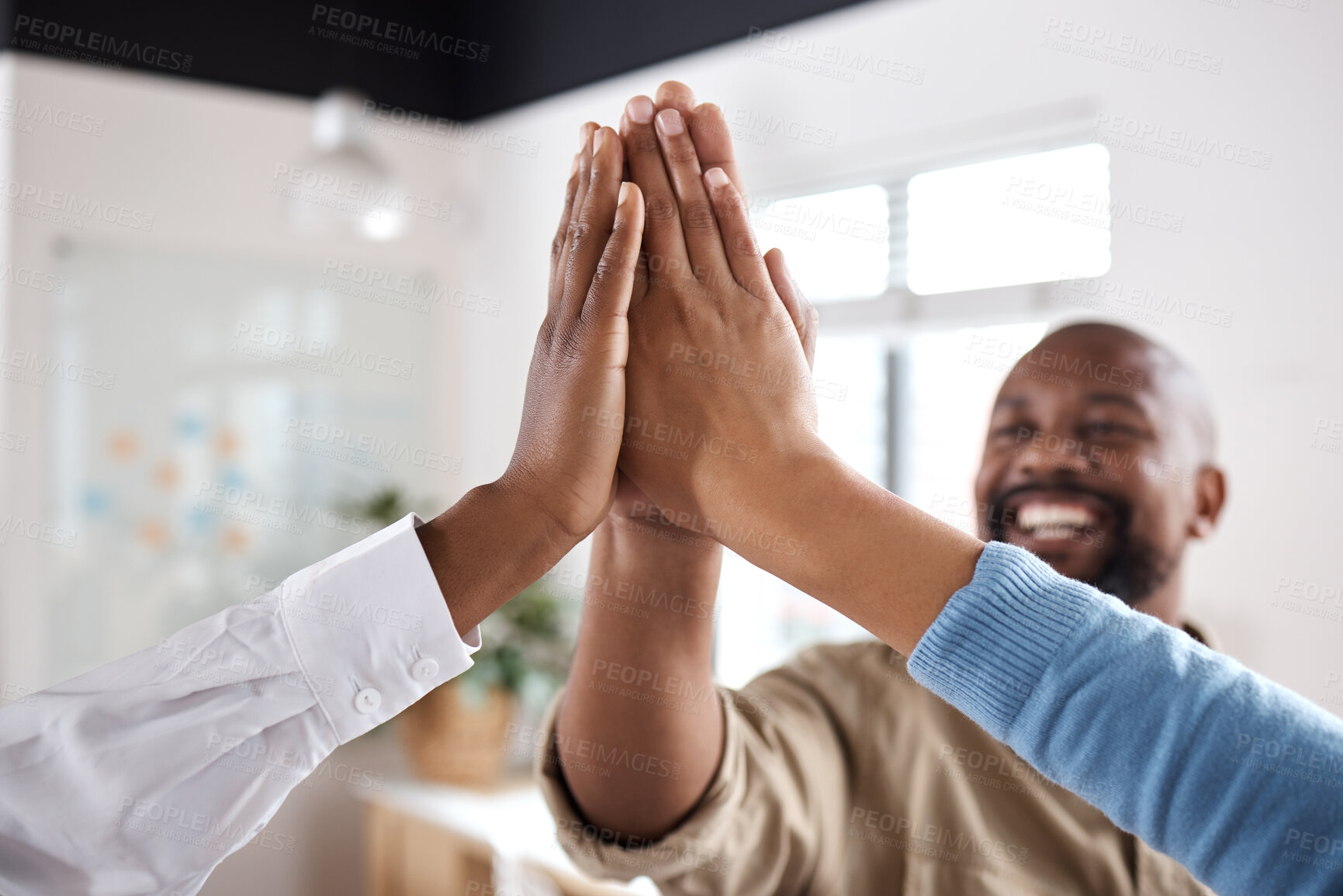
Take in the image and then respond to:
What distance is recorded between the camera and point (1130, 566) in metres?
1.29

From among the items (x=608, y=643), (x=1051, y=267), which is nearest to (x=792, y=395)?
(x=608, y=643)

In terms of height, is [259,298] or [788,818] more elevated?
[259,298]

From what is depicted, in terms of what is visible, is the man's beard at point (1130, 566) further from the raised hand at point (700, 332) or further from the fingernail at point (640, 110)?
the fingernail at point (640, 110)

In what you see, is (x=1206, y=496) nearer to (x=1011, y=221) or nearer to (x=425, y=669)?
(x=1011, y=221)

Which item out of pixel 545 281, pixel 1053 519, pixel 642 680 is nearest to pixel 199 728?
pixel 642 680

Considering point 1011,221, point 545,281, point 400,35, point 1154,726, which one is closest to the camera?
point 1154,726

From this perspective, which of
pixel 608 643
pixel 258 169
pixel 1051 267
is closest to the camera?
pixel 608 643

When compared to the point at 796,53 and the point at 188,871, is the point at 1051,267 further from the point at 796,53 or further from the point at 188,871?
the point at 188,871

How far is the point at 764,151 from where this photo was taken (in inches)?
101

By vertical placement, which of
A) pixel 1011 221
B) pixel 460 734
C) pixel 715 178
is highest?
pixel 1011 221

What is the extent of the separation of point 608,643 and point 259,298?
253 centimetres

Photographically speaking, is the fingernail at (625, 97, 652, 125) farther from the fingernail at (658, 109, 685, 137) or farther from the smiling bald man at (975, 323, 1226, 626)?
the smiling bald man at (975, 323, 1226, 626)

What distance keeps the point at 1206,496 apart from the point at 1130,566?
0.70 feet

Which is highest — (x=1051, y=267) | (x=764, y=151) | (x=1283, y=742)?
(x=764, y=151)
